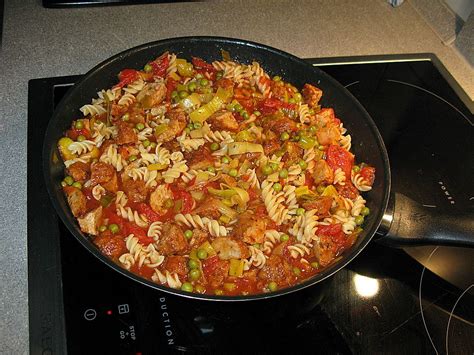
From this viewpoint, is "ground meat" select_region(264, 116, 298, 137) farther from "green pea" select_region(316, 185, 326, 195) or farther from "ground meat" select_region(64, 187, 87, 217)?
"ground meat" select_region(64, 187, 87, 217)

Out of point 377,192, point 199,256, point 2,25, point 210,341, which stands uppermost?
point 2,25

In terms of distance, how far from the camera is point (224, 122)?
2830 mm

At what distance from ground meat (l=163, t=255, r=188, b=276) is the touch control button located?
362mm

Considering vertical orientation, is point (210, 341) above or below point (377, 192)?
below

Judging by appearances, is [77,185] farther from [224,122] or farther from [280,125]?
[280,125]

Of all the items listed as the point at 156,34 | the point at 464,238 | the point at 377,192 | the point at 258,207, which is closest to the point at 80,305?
the point at 258,207

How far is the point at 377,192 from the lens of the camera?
2586 mm

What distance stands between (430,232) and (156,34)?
2185 mm

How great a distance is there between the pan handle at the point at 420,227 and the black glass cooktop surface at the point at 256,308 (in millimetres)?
110

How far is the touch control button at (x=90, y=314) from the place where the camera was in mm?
2131

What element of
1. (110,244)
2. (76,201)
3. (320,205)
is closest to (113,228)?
(110,244)

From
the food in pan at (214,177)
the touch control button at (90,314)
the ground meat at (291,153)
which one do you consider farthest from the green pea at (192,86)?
the touch control button at (90,314)

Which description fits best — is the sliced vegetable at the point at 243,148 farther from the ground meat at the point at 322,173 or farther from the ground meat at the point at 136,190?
the ground meat at the point at 136,190

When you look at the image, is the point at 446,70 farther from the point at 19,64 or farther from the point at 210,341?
the point at 19,64
